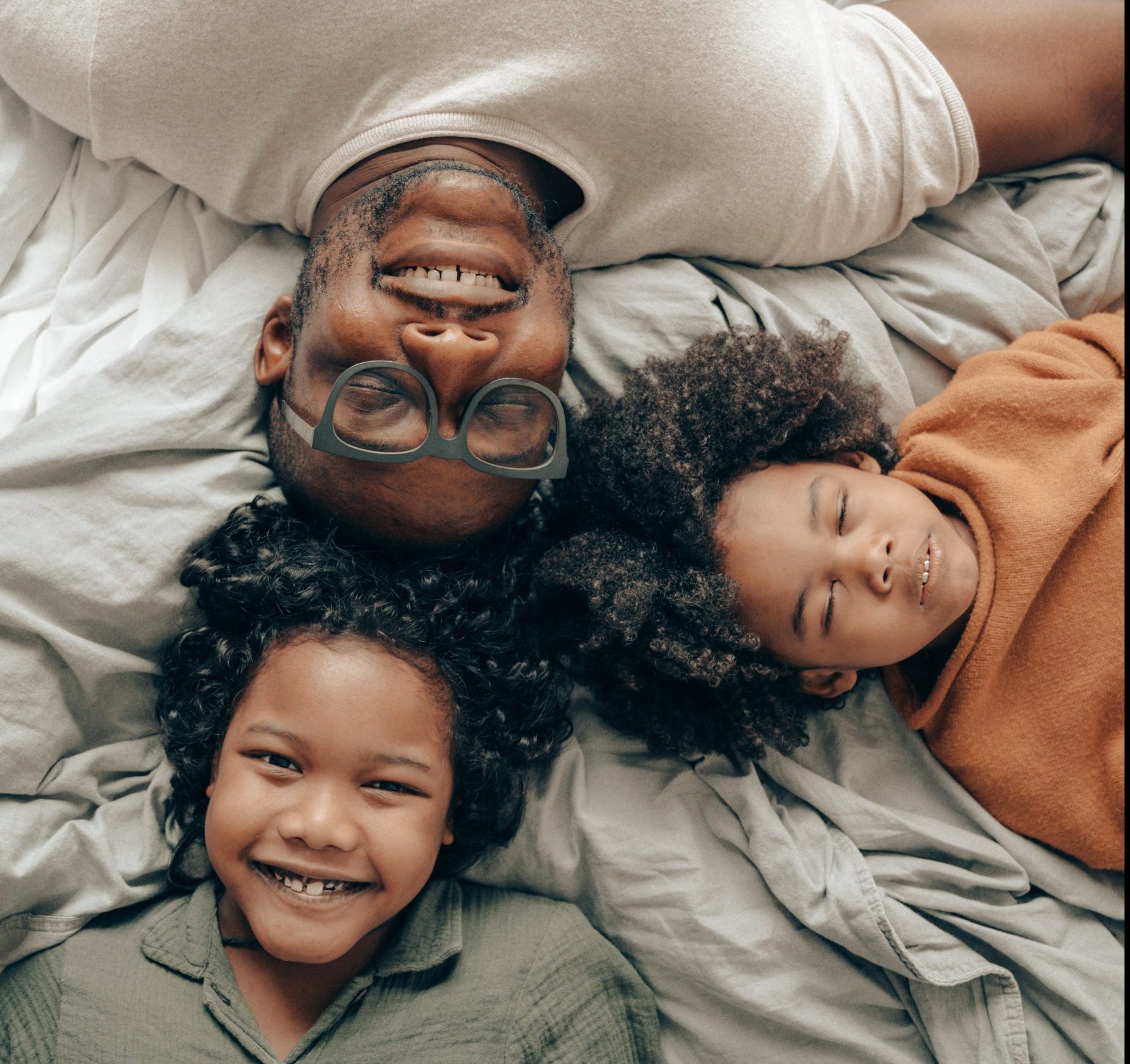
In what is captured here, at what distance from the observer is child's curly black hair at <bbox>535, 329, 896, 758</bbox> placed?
5.31ft

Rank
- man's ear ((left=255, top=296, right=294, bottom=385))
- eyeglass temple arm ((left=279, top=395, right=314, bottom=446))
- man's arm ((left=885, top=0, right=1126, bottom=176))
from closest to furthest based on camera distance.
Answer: eyeglass temple arm ((left=279, top=395, right=314, bottom=446)) → man's ear ((left=255, top=296, right=294, bottom=385)) → man's arm ((left=885, top=0, right=1126, bottom=176))

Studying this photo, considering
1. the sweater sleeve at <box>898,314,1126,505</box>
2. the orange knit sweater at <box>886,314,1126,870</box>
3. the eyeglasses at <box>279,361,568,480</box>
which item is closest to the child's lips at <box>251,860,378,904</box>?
the eyeglasses at <box>279,361,568,480</box>

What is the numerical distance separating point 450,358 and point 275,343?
384mm

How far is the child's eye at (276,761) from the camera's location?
1.50 m

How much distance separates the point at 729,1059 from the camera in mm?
1686

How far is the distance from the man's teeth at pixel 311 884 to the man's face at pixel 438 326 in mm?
509

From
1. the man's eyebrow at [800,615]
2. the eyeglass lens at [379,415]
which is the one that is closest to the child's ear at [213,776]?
the eyeglass lens at [379,415]

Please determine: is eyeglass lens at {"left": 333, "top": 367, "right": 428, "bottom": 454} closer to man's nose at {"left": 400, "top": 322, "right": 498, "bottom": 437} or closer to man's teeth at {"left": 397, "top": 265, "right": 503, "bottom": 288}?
man's nose at {"left": 400, "top": 322, "right": 498, "bottom": 437}

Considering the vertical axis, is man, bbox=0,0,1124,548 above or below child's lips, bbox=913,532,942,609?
above

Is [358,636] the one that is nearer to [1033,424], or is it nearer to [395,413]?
[395,413]

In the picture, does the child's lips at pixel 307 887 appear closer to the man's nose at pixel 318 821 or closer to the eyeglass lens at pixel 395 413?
the man's nose at pixel 318 821

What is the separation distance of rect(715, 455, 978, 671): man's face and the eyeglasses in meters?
0.36

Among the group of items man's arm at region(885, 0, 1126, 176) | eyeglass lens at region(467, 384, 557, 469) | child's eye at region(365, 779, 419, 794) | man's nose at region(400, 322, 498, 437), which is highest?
man's arm at region(885, 0, 1126, 176)

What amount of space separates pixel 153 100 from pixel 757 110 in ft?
3.10
